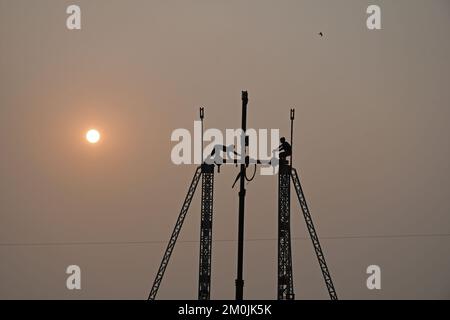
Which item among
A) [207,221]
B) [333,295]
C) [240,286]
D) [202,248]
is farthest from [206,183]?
[240,286]

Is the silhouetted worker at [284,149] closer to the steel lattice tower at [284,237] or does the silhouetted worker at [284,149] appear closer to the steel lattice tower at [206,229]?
the steel lattice tower at [284,237]

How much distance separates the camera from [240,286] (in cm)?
704

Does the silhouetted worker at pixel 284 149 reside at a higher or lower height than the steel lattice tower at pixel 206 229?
higher

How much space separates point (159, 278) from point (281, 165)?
41.2ft

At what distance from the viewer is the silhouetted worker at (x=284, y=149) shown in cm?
2409

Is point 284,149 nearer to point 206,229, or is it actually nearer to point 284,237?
point 284,237

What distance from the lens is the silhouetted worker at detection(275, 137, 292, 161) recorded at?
24.1 m

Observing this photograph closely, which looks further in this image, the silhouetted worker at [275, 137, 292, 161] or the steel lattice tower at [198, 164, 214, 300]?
the steel lattice tower at [198, 164, 214, 300]

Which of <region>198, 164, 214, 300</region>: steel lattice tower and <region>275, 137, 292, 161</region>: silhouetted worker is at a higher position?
<region>275, 137, 292, 161</region>: silhouetted worker

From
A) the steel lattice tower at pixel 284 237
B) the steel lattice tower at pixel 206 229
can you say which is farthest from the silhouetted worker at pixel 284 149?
the steel lattice tower at pixel 206 229

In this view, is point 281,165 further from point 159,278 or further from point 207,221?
point 159,278

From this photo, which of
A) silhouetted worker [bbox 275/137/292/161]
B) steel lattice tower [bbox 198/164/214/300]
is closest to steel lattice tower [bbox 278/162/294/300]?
silhouetted worker [bbox 275/137/292/161]

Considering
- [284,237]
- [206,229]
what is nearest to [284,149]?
[284,237]

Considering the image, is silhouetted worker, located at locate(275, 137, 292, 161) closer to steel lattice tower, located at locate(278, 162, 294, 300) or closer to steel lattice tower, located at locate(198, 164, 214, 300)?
steel lattice tower, located at locate(278, 162, 294, 300)
